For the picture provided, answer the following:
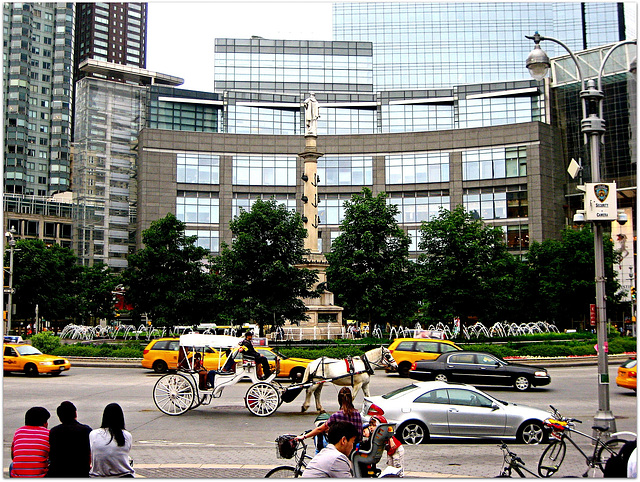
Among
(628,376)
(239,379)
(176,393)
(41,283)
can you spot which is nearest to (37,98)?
(41,283)

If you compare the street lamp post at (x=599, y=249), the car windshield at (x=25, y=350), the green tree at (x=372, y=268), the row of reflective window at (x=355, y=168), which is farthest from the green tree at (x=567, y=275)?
the street lamp post at (x=599, y=249)

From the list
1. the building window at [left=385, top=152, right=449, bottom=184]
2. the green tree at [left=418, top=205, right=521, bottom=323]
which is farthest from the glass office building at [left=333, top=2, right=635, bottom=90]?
the green tree at [left=418, top=205, right=521, bottom=323]

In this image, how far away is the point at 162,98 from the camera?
85.7 m

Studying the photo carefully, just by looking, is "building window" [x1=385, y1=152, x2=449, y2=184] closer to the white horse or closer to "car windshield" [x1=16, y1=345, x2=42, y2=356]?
"car windshield" [x1=16, y1=345, x2=42, y2=356]

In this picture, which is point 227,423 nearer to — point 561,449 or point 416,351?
point 561,449

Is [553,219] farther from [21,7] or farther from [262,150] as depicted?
[21,7]

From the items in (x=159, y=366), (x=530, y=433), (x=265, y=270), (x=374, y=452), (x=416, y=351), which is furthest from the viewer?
(x=265, y=270)

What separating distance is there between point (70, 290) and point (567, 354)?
144ft

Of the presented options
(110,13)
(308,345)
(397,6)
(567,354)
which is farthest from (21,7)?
(567,354)

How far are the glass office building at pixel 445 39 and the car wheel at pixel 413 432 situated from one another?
10155cm

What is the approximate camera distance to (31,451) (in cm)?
821

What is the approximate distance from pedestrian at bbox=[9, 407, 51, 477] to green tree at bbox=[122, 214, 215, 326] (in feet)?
113

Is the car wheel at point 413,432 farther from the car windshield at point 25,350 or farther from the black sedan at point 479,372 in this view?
the car windshield at point 25,350

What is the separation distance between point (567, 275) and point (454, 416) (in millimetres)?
46879
